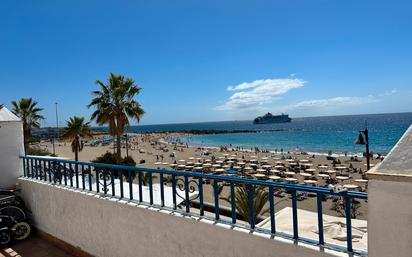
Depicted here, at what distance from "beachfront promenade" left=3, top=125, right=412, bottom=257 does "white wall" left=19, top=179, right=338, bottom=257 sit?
1 centimetres

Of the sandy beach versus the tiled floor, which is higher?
the tiled floor

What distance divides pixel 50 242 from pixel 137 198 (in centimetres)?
273

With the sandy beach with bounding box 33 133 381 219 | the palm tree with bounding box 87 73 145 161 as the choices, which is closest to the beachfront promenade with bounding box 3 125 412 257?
the sandy beach with bounding box 33 133 381 219

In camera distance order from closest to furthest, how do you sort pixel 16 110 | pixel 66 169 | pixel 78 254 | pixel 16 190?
pixel 78 254 → pixel 66 169 → pixel 16 190 → pixel 16 110

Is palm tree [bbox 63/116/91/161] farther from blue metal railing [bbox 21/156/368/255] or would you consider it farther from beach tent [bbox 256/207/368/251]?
beach tent [bbox 256/207/368/251]

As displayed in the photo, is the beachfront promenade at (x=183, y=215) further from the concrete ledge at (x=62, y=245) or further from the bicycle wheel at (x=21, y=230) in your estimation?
the bicycle wheel at (x=21, y=230)

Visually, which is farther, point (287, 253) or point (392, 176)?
point (287, 253)

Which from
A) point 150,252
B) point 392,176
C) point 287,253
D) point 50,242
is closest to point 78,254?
point 50,242

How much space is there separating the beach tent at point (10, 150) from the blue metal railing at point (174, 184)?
21 centimetres

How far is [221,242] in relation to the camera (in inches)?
122

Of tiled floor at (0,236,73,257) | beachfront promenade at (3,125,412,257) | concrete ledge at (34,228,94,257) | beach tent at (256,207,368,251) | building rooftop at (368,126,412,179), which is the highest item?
building rooftop at (368,126,412,179)

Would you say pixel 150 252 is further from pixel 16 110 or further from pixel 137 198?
pixel 16 110

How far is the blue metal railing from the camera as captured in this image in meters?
2.54

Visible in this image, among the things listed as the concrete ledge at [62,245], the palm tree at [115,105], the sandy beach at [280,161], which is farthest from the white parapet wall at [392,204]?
the palm tree at [115,105]
